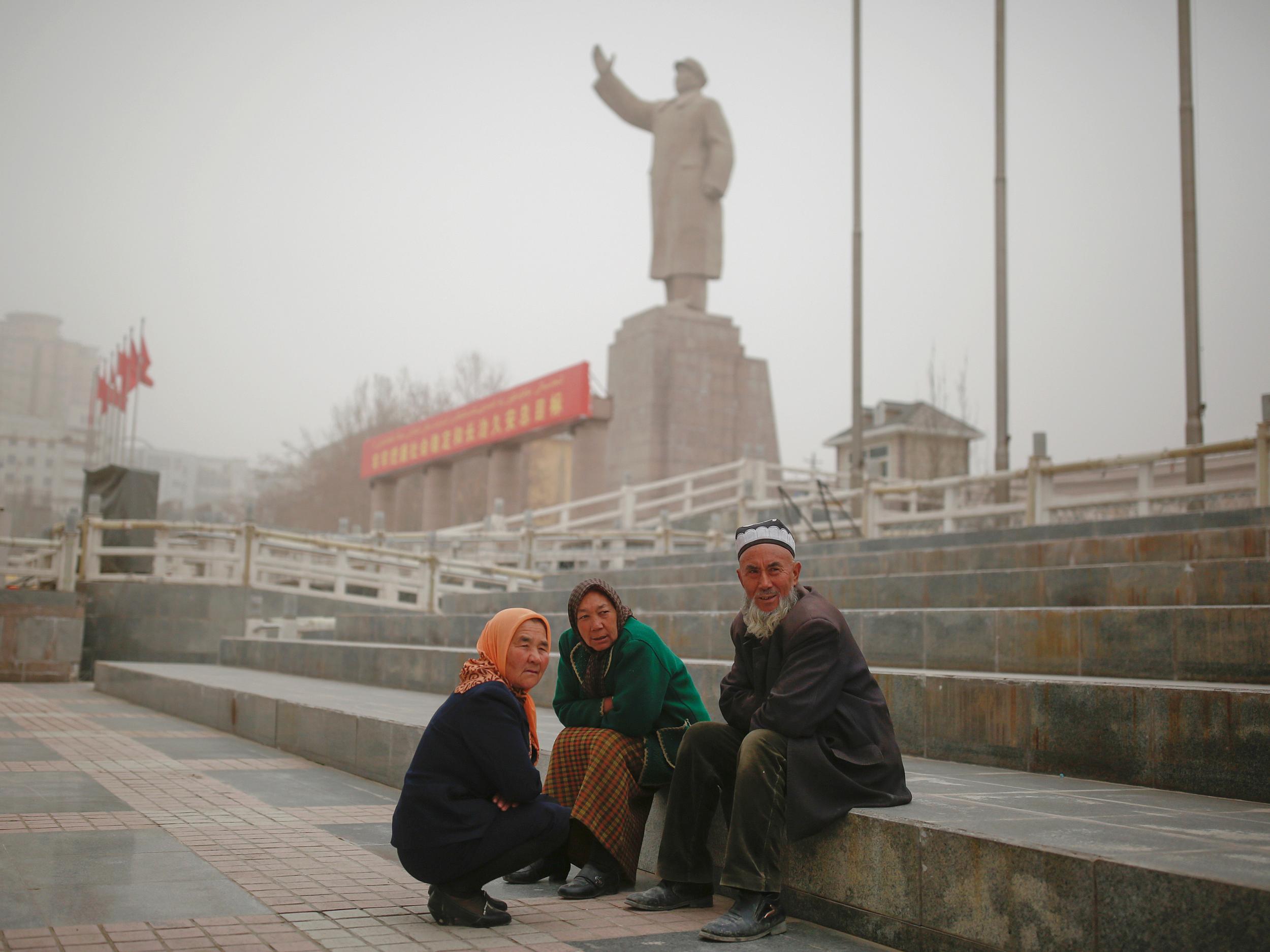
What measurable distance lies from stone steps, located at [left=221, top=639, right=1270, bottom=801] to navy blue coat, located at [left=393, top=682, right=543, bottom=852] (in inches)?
90.9

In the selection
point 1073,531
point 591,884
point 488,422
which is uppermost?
point 488,422

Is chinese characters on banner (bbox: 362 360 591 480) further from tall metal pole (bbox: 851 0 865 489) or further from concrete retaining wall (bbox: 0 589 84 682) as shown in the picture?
concrete retaining wall (bbox: 0 589 84 682)

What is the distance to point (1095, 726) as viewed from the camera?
A: 15.3 ft

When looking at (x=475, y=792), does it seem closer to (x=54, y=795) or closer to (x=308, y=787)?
(x=308, y=787)

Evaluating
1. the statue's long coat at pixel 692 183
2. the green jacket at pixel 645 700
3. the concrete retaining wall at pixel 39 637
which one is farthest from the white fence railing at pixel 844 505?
the green jacket at pixel 645 700

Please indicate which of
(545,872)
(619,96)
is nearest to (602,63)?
(619,96)

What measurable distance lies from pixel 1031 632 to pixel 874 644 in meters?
1.15

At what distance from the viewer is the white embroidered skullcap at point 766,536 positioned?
4.09 metres

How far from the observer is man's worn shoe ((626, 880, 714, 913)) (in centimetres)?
409

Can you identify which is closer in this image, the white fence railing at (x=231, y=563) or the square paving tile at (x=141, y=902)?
the square paving tile at (x=141, y=902)

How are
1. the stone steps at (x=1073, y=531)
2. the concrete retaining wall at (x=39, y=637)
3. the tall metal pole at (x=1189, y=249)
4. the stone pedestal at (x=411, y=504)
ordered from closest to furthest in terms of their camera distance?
Result: the stone steps at (x=1073, y=531) → the tall metal pole at (x=1189, y=249) → the concrete retaining wall at (x=39, y=637) → the stone pedestal at (x=411, y=504)

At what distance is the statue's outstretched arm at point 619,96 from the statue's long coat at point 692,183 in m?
0.75

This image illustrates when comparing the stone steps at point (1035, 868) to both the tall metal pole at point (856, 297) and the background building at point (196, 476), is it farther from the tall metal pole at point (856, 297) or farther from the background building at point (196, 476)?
the background building at point (196, 476)

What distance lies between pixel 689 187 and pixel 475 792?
24.9 m
